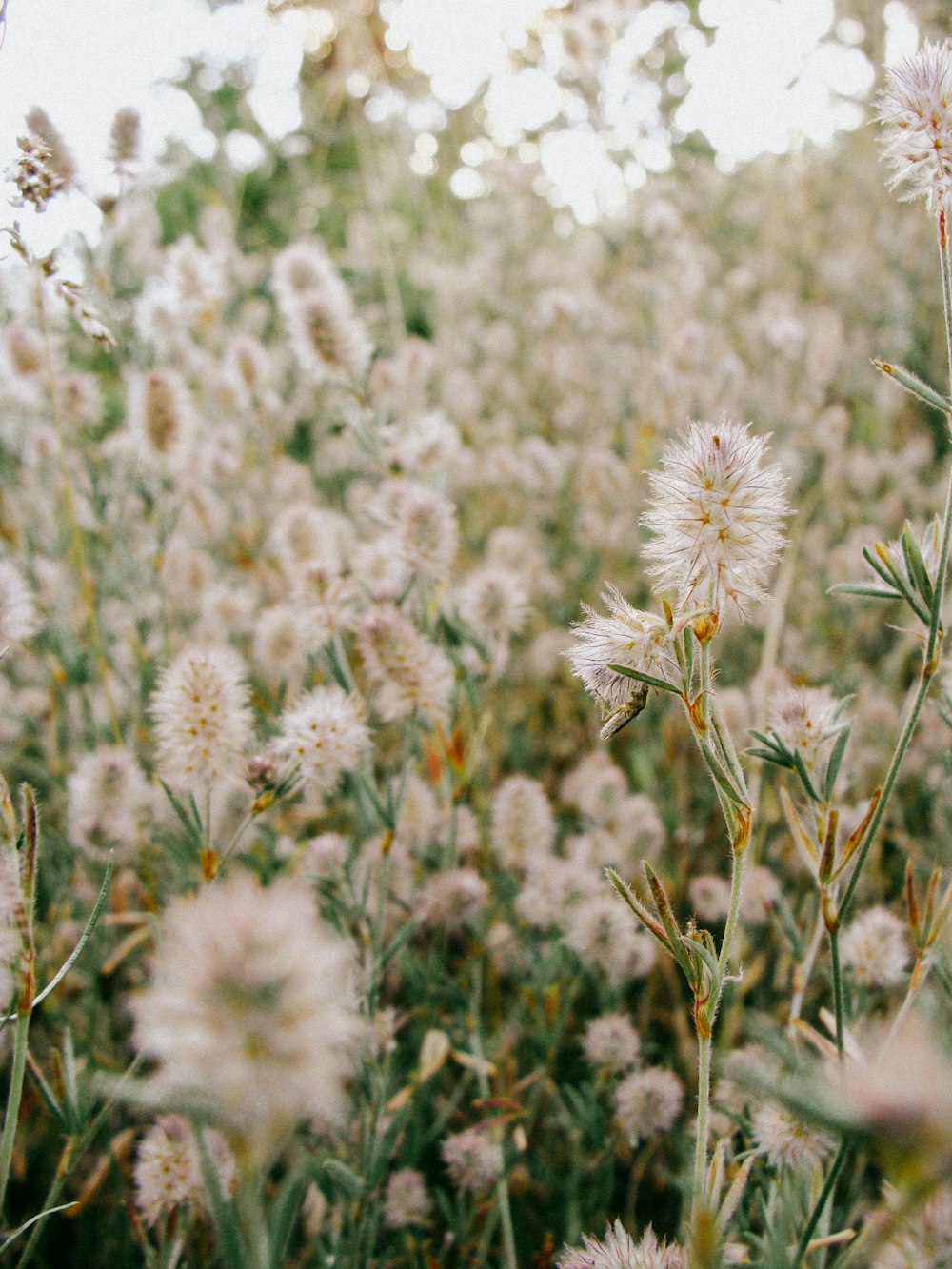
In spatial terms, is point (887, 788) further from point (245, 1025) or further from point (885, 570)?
point (245, 1025)

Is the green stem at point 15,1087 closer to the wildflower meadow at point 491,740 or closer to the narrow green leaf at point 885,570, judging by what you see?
the wildflower meadow at point 491,740

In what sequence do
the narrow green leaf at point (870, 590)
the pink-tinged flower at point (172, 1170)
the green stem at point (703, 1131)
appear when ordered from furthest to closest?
the pink-tinged flower at point (172, 1170) < the narrow green leaf at point (870, 590) < the green stem at point (703, 1131)

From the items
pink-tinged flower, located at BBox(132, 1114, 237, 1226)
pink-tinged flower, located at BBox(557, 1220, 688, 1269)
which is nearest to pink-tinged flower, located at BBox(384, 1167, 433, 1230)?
pink-tinged flower, located at BBox(132, 1114, 237, 1226)

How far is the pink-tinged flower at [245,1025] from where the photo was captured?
0.49 meters

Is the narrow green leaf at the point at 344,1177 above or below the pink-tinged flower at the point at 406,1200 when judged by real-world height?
above

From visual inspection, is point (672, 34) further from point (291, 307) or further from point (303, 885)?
point (303, 885)

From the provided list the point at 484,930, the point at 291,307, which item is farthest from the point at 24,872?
the point at 291,307

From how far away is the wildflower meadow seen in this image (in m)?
0.90

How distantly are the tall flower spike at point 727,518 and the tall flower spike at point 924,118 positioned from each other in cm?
35

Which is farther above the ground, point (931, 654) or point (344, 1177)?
point (931, 654)

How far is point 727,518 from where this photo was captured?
946 millimetres

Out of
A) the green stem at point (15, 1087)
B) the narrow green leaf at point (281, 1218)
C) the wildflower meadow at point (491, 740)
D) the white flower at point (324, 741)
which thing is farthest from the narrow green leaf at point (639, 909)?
the green stem at point (15, 1087)

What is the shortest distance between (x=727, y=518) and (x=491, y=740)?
1458 mm

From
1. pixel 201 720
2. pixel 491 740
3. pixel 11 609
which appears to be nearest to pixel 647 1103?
pixel 201 720
